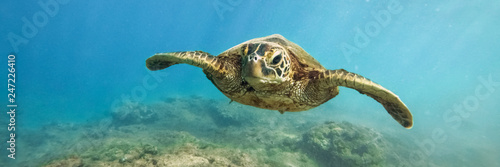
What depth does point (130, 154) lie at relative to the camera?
609 cm

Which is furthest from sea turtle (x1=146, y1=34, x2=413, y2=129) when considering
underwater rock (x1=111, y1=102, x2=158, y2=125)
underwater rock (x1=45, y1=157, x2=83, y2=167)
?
underwater rock (x1=111, y1=102, x2=158, y2=125)

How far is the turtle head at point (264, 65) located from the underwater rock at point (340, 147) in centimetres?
613

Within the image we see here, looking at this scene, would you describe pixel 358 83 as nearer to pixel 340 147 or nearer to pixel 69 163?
pixel 340 147

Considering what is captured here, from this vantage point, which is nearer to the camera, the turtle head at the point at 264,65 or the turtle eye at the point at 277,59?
the turtle head at the point at 264,65

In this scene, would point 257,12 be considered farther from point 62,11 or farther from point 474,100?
point 62,11

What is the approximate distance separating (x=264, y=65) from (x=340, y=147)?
22.0ft

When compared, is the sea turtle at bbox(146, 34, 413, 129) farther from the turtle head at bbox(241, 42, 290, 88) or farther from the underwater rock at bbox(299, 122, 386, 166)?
the underwater rock at bbox(299, 122, 386, 166)

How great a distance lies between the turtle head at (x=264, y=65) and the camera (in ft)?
7.91

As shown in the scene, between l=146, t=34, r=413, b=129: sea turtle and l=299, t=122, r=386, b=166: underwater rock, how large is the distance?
15.3 ft

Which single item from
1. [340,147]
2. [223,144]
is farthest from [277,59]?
[223,144]

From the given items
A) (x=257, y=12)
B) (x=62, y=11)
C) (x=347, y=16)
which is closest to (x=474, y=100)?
(x=347, y=16)

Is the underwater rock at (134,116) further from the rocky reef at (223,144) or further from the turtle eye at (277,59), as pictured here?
the turtle eye at (277,59)

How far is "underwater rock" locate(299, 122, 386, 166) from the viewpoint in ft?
24.7

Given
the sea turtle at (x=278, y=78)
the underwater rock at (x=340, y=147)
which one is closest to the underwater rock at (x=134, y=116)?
the underwater rock at (x=340, y=147)
